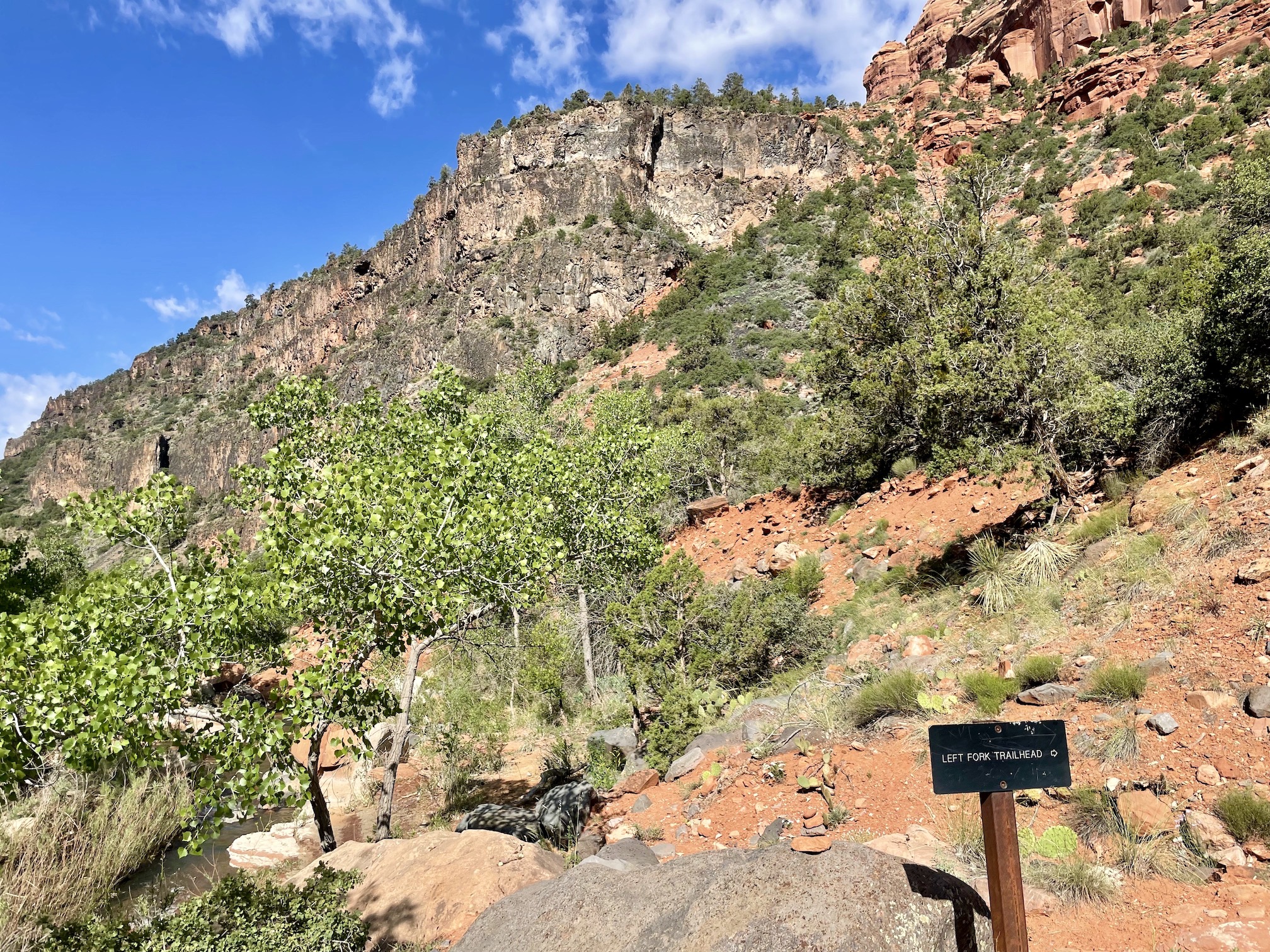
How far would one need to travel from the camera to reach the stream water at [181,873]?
880 centimetres

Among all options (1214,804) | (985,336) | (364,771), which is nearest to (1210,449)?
(985,336)

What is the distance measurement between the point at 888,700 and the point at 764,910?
467 cm

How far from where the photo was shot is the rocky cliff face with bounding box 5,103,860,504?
6300 cm

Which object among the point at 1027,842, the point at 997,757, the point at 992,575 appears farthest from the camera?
the point at 992,575

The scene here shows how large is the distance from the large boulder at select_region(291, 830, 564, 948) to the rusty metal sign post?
3.79 m

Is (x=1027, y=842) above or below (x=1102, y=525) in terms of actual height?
below

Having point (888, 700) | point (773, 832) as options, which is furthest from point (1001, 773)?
point (888, 700)

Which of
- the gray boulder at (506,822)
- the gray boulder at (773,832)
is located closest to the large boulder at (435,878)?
the gray boulder at (506,822)

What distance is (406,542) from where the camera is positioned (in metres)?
6.11

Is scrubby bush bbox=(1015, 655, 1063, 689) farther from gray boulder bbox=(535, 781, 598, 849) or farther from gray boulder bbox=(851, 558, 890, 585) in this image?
gray boulder bbox=(851, 558, 890, 585)

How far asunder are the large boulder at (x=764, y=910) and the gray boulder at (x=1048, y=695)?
3.70 meters

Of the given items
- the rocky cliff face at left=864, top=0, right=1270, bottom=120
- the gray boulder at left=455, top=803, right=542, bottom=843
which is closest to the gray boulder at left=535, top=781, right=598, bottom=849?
the gray boulder at left=455, top=803, right=542, bottom=843

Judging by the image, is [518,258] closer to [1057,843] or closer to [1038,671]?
[1038,671]

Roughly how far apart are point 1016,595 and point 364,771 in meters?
12.0
